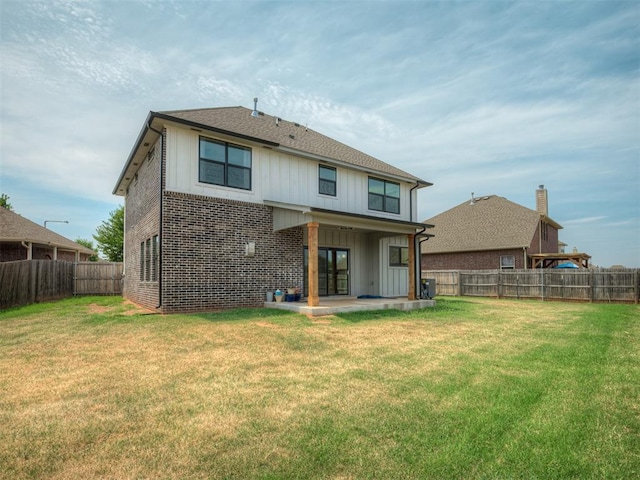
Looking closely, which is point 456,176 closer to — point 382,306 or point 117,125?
point 382,306

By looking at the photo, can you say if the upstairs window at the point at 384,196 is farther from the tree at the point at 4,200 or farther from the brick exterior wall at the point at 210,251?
the tree at the point at 4,200

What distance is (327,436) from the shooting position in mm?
3301

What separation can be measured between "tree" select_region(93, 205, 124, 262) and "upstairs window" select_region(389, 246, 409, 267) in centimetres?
3152

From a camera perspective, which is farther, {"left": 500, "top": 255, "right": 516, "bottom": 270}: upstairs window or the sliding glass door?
{"left": 500, "top": 255, "right": 516, "bottom": 270}: upstairs window

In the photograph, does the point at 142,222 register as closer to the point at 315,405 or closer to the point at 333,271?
the point at 333,271

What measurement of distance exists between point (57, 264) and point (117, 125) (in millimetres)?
6735

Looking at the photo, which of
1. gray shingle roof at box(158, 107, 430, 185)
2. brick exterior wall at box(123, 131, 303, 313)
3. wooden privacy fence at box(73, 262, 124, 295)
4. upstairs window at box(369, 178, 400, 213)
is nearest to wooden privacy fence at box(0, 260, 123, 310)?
wooden privacy fence at box(73, 262, 124, 295)

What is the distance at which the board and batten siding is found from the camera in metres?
11.0

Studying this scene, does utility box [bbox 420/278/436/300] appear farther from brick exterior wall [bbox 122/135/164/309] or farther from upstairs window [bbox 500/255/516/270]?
upstairs window [bbox 500/255/516/270]

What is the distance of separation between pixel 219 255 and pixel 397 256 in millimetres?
8587

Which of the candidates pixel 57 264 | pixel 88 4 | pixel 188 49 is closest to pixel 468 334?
pixel 188 49

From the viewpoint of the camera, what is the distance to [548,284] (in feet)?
61.0

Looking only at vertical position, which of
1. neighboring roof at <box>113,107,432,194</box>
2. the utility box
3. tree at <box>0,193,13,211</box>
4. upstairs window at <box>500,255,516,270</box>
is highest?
tree at <box>0,193,13,211</box>

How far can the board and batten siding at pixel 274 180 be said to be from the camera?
435 inches
